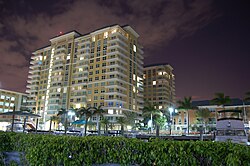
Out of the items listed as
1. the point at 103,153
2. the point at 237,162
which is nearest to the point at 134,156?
the point at 103,153

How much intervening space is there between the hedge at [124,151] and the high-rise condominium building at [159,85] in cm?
12357

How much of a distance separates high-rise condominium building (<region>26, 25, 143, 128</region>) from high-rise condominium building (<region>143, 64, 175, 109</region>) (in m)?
31.5

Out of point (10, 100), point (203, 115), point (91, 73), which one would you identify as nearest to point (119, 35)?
point (91, 73)

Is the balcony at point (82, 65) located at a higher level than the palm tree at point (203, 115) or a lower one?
higher

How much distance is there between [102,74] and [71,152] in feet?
274

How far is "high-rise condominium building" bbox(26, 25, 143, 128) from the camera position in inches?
3516

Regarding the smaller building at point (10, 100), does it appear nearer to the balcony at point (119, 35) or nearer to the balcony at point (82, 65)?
the balcony at point (82, 65)

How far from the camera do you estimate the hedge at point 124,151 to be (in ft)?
22.1

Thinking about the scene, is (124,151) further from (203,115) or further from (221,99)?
(203,115)

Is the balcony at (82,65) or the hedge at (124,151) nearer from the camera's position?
the hedge at (124,151)

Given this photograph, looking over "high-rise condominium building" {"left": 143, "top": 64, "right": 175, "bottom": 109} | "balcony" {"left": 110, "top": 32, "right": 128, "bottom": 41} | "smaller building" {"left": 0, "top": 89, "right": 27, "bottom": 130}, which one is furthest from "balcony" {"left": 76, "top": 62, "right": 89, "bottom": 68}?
"high-rise condominium building" {"left": 143, "top": 64, "right": 175, "bottom": 109}

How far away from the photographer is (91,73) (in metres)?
95.9

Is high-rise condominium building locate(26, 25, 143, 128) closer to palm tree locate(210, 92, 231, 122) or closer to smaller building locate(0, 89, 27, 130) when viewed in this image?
smaller building locate(0, 89, 27, 130)

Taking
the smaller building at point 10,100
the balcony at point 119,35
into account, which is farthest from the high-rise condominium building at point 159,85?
the smaller building at point 10,100
